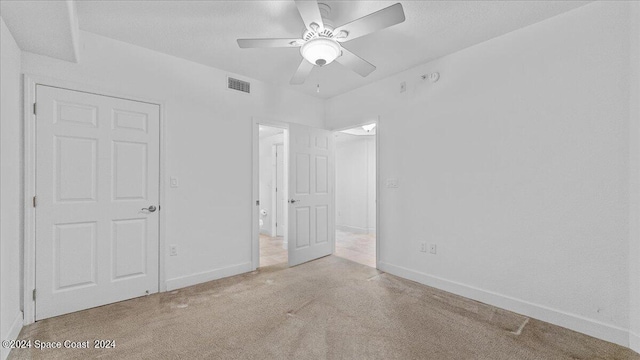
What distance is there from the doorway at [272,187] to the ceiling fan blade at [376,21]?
11.6 feet

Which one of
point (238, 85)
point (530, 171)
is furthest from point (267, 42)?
point (530, 171)

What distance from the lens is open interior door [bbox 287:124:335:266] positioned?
3.96m

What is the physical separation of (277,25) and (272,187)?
4024 mm

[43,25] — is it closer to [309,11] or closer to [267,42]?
[267,42]

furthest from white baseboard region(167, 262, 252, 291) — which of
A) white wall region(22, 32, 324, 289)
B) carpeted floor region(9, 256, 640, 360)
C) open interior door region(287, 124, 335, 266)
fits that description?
open interior door region(287, 124, 335, 266)

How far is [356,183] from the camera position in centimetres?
666

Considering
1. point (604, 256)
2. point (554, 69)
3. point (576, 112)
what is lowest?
point (604, 256)

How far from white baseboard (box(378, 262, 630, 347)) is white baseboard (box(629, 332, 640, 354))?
0.6 inches

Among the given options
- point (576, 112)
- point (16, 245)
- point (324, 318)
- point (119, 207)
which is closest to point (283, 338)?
point (324, 318)

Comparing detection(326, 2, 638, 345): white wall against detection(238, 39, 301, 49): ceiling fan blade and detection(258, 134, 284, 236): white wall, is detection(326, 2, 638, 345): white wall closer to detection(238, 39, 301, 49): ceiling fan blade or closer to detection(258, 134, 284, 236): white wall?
detection(238, 39, 301, 49): ceiling fan blade

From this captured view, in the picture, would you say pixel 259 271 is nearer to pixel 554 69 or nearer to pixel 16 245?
pixel 16 245

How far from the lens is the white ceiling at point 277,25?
2188mm

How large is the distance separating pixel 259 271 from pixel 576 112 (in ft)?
12.3

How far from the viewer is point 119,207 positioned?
2.73m
